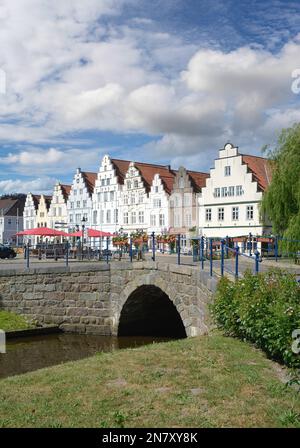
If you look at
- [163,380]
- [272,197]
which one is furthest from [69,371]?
[272,197]

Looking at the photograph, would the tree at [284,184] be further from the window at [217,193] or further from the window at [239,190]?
the window at [217,193]

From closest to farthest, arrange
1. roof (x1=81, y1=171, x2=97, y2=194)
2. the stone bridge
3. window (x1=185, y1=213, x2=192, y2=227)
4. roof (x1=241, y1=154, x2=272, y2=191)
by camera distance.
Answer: the stone bridge
roof (x1=241, y1=154, x2=272, y2=191)
window (x1=185, y1=213, x2=192, y2=227)
roof (x1=81, y1=171, x2=97, y2=194)

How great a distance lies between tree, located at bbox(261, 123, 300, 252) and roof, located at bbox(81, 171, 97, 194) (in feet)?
141

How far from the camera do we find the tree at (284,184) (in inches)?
959

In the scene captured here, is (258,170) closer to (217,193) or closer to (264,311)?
(217,193)

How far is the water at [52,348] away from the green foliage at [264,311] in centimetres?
616

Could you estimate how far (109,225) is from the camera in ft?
206

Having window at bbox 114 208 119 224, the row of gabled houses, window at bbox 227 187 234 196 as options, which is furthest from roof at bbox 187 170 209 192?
window at bbox 114 208 119 224

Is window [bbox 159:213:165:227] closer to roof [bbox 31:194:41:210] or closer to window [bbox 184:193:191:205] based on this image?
window [bbox 184:193:191:205]

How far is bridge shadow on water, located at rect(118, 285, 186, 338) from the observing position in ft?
64.2

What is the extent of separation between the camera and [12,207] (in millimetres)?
92062

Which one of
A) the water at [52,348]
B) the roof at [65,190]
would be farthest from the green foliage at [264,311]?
the roof at [65,190]

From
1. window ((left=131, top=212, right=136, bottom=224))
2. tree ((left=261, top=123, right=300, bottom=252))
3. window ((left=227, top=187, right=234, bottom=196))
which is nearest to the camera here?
tree ((left=261, top=123, right=300, bottom=252))
